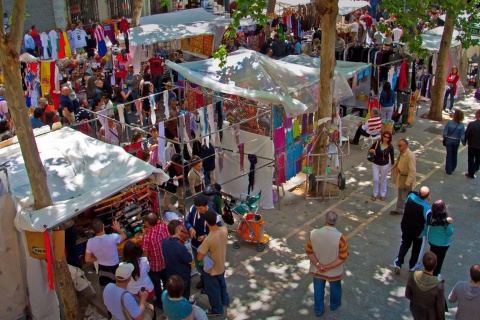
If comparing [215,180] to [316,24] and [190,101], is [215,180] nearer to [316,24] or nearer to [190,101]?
[190,101]

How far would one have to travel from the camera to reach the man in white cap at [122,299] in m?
6.08

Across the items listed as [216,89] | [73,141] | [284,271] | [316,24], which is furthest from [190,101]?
[316,24]

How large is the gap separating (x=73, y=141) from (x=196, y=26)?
1066cm

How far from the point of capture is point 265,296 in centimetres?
819

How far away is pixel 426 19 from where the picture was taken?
13.8 m

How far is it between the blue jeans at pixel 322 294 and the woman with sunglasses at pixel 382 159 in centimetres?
376

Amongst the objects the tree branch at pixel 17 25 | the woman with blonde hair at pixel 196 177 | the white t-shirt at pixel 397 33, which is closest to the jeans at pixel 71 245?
the woman with blonde hair at pixel 196 177

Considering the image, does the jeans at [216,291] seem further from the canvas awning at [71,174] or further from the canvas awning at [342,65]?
the canvas awning at [342,65]

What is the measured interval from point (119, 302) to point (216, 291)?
5.74 feet

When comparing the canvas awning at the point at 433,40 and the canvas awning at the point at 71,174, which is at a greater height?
the canvas awning at the point at 433,40

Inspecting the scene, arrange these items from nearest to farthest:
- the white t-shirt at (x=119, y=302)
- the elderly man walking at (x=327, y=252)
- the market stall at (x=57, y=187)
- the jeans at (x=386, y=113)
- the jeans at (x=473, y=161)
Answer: the white t-shirt at (x=119, y=302)
the elderly man walking at (x=327, y=252)
the market stall at (x=57, y=187)
the jeans at (x=473, y=161)
the jeans at (x=386, y=113)

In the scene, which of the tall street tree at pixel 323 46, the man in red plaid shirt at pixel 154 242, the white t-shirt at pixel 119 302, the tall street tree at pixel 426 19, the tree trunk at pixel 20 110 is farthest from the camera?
the tall street tree at pixel 426 19

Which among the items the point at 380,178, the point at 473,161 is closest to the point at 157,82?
the point at 380,178

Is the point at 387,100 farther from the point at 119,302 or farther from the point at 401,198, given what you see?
the point at 119,302
